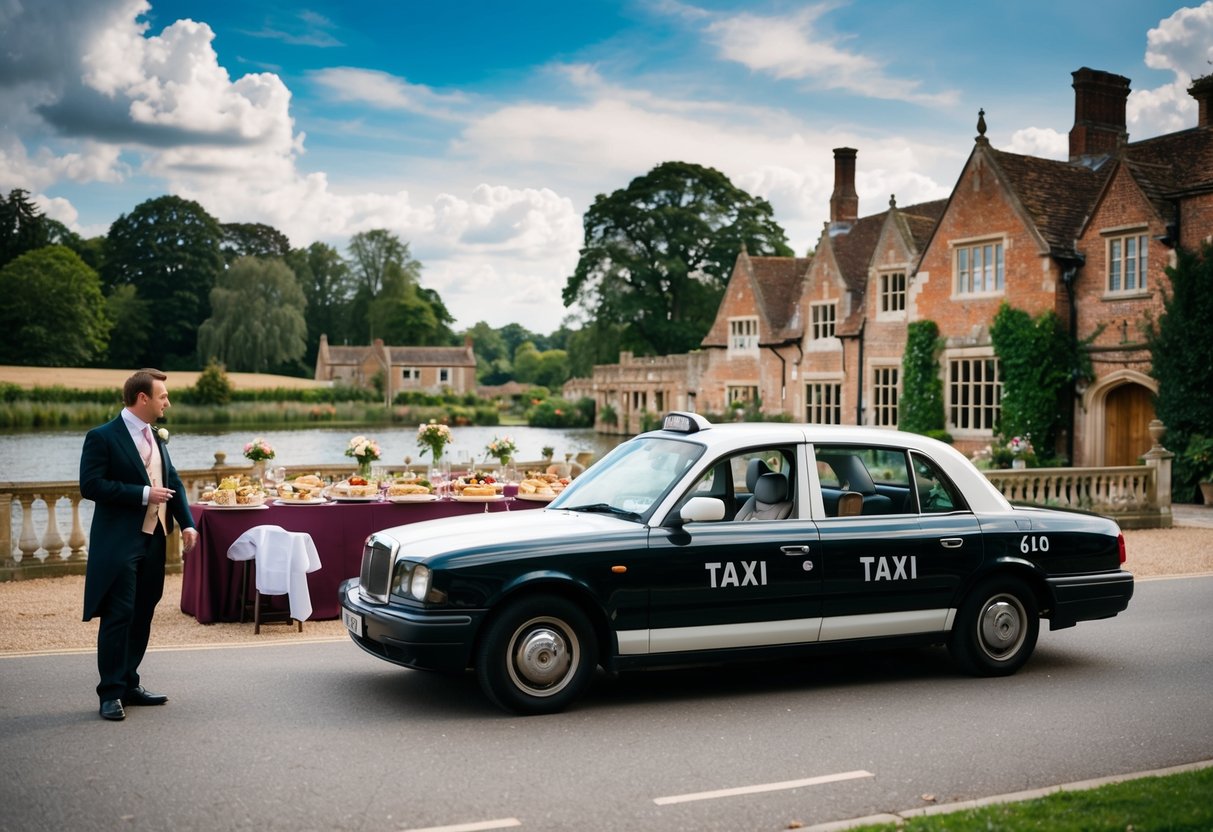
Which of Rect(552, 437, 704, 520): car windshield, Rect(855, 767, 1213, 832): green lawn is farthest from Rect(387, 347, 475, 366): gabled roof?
Rect(855, 767, 1213, 832): green lawn

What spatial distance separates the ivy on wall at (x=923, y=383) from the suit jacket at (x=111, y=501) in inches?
1044

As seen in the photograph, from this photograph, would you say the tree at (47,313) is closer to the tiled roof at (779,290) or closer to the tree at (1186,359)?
the tiled roof at (779,290)

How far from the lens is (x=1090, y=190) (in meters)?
29.8

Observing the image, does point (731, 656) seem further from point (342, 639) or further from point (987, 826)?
point (342, 639)

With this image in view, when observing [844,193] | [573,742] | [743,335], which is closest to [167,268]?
[743,335]

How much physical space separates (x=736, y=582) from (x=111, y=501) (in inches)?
150

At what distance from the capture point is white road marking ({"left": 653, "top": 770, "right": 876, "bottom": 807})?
209 inches

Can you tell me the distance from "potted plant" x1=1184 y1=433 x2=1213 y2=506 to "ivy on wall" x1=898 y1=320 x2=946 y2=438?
310 inches

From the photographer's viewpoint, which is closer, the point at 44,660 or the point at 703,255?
the point at 44,660

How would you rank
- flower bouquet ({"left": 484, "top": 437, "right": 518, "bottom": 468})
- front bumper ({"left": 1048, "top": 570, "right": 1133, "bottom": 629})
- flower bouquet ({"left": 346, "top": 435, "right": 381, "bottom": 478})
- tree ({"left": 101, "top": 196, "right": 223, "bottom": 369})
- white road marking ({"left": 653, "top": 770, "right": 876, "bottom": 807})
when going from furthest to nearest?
tree ({"left": 101, "top": 196, "right": 223, "bottom": 369})
flower bouquet ({"left": 484, "top": 437, "right": 518, "bottom": 468})
flower bouquet ({"left": 346, "top": 435, "right": 381, "bottom": 478})
front bumper ({"left": 1048, "top": 570, "right": 1133, "bottom": 629})
white road marking ({"left": 653, "top": 770, "right": 876, "bottom": 807})

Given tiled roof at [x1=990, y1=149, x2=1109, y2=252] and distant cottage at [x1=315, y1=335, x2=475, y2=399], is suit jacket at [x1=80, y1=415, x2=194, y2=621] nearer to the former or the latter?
tiled roof at [x1=990, y1=149, x2=1109, y2=252]

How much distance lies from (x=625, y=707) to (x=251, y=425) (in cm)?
5390

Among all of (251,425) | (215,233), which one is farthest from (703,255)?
(215,233)

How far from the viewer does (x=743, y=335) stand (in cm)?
4553
